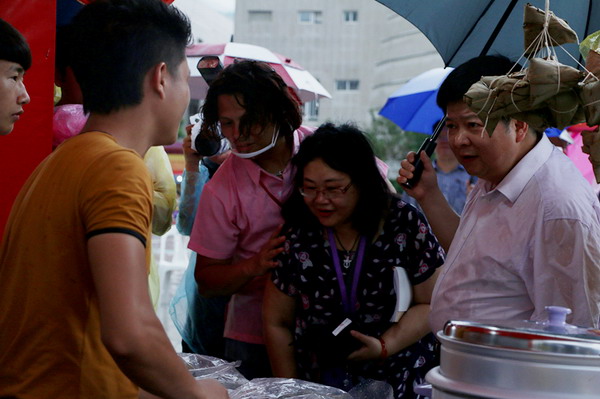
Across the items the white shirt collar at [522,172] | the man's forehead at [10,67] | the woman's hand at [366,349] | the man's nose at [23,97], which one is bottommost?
the woman's hand at [366,349]

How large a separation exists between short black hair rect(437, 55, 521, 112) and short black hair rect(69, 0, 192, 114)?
963 mm

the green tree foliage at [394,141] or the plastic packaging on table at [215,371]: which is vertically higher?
the green tree foliage at [394,141]

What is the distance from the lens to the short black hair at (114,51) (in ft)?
4.72

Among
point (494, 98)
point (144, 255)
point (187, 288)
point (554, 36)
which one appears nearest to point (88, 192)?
point (144, 255)

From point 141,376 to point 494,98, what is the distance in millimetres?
767

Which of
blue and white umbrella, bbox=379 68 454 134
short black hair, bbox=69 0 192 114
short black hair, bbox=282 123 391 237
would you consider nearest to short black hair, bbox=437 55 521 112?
short black hair, bbox=282 123 391 237

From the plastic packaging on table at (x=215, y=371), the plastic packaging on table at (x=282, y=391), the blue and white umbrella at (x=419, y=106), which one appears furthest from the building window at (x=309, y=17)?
the plastic packaging on table at (x=282, y=391)

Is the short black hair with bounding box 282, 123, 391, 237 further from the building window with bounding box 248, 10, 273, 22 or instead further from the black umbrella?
the building window with bounding box 248, 10, 273, 22

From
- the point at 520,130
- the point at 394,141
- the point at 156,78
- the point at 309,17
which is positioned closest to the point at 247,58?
the point at 520,130

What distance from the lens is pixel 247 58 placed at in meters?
4.36

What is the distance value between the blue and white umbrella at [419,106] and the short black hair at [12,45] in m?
3.64

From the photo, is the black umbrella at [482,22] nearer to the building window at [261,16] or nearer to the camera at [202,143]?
the camera at [202,143]

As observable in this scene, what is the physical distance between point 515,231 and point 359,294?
0.60 m

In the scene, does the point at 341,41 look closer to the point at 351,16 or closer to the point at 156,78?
the point at 351,16
